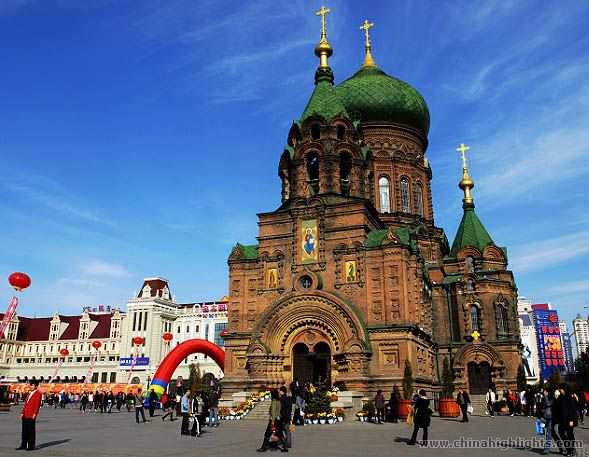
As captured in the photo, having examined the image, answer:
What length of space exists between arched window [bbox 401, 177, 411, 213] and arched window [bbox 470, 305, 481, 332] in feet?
27.0

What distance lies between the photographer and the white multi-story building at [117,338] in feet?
242

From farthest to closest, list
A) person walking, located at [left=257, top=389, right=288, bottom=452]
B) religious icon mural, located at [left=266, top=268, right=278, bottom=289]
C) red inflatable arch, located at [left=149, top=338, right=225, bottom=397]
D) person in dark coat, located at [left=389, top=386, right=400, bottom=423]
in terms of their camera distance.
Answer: red inflatable arch, located at [left=149, top=338, right=225, bottom=397] < religious icon mural, located at [left=266, top=268, right=278, bottom=289] < person in dark coat, located at [left=389, top=386, right=400, bottom=423] < person walking, located at [left=257, top=389, right=288, bottom=452]

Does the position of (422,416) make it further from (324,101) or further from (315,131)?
(324,101)

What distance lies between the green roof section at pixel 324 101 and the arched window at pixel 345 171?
2.45 metres

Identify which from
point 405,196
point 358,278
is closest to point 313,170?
point 358,278

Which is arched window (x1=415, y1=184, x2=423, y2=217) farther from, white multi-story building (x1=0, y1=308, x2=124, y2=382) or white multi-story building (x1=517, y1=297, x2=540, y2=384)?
white multi-story building (x1=517, y1=297, x2=540, y2=384)

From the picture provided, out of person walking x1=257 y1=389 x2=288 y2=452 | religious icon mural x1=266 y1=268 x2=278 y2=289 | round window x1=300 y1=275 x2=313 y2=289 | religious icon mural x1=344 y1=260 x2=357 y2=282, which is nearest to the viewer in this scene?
person walking x1=257 y1=389 x2=288 y2=452

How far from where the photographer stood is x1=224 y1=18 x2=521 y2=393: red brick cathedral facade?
28.7m

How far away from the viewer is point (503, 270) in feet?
130

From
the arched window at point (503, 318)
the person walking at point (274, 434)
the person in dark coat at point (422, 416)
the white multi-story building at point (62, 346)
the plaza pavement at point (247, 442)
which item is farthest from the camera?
the white multi-story building at point (62, 346)

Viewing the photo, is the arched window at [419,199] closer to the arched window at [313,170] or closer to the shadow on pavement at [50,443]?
the arched window at [313,170]

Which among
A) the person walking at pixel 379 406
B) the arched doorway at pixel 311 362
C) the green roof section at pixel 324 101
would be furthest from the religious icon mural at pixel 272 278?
the person walking at pixel 379 406

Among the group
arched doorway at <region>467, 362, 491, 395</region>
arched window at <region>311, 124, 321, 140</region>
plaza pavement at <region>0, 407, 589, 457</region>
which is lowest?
plaza pavement at <region>0, 407, 589, 457</region>

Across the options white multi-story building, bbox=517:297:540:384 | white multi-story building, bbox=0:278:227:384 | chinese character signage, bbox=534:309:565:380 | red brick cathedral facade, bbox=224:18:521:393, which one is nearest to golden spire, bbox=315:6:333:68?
Result: red brick cathedral facade, bbox=224:18:521:393
